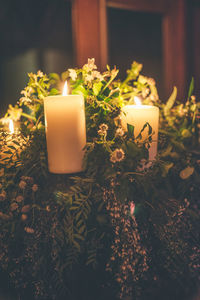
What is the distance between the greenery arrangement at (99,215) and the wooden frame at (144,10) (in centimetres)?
95

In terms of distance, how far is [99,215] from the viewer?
0.61 m

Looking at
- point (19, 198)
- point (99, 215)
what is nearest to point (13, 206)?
point (19, 198)

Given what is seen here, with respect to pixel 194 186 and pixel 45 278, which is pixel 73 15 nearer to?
pixel 194 186

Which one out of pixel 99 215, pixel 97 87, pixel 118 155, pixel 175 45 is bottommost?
pixel 99 215

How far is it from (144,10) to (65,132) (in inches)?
58.1

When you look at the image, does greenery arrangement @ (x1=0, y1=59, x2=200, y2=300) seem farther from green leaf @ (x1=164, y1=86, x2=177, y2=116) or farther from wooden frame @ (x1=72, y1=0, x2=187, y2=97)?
wooden frame @ (x1=72, y1=0, x2=187, y2=97)

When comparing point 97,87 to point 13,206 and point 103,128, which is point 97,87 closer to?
point 103,128

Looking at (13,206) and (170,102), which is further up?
(170,102)

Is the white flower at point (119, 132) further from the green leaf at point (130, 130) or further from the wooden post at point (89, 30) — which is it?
the wooden post at point (89, 30)

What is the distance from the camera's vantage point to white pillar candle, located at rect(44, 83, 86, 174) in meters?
0.64

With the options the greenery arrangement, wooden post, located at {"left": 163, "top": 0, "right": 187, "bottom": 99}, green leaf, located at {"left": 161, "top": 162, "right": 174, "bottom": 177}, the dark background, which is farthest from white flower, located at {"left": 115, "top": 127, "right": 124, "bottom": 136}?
wooden post, located at {"left": 163, "top": 0, "right": 187, "bottom": 99}

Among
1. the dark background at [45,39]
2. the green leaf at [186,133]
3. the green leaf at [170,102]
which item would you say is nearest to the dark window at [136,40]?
the dark background at [45,39]

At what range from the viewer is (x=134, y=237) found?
61 centimetres

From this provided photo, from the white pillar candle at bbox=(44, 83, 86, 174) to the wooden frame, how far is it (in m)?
1.00
